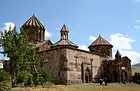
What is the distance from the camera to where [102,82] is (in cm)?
3862

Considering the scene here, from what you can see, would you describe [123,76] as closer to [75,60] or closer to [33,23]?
[75,60]

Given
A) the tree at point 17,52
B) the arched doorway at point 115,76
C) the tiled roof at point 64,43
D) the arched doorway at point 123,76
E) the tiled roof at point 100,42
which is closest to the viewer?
the tree at point 17,52

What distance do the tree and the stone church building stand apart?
5.98m

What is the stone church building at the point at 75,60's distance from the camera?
3978 centimetres

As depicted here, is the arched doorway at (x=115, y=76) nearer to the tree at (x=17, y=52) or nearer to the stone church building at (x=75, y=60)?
the stone church building at (x=75, y=60)

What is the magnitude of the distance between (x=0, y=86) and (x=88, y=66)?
73.8 feet

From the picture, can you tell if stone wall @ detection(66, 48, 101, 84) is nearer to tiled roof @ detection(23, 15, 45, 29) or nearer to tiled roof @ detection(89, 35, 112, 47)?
tiled roof @ detection(89, 35, 112, 47)

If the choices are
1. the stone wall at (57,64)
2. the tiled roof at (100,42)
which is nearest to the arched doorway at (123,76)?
the tiled roof at (100,42)

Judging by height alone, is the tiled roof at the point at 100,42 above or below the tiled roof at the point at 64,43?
above

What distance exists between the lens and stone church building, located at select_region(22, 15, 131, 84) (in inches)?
1566

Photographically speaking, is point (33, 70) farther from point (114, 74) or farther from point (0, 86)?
point (114, 74)

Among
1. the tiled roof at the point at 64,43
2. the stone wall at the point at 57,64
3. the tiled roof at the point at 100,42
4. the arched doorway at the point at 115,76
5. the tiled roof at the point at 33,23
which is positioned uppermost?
the tiled roof at the point at 33,23

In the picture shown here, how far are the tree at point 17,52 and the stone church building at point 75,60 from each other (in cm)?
598

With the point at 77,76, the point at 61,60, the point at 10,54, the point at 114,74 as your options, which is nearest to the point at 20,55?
the point at 10,54
